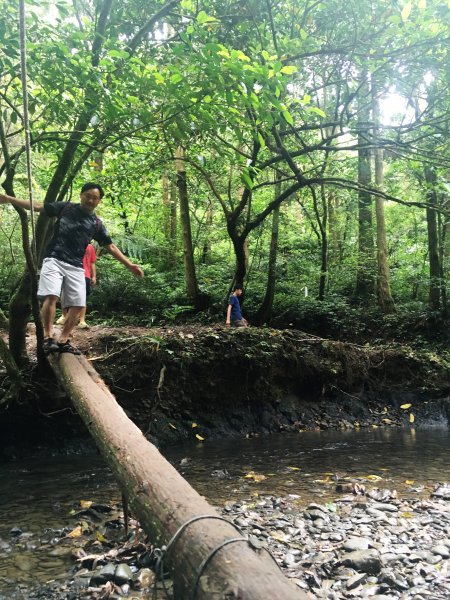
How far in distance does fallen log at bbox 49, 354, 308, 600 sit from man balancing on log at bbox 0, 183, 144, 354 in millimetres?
2220

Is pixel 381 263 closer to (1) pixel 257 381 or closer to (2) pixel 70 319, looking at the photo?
(1) pixel 257 381

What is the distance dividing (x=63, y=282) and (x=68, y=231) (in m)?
0.70

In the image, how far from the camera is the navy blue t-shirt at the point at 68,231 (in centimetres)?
586

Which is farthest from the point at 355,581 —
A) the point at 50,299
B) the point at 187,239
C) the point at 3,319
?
the point at 187,239

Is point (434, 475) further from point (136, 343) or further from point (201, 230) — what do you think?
point (201, 230)

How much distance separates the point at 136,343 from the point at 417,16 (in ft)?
25.1

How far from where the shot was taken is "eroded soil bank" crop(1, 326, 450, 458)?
29.0ft

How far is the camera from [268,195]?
62.3 ft

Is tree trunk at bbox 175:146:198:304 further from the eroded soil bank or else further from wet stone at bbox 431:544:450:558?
wet stone at bbox 431:544:450:558

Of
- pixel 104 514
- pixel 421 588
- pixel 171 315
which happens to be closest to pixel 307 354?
pixel 171 315

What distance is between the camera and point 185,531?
2.40 m

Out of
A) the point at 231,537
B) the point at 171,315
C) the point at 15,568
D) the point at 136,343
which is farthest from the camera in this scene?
the point at 171,315

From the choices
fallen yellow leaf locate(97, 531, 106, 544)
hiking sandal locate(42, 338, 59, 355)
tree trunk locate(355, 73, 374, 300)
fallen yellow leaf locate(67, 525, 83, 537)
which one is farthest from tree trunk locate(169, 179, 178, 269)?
fallen yellow leaf locate(97, 531, 106, 544)

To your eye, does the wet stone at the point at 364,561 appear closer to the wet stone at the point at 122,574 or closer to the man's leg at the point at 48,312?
the wet stone at the point at 122,574
